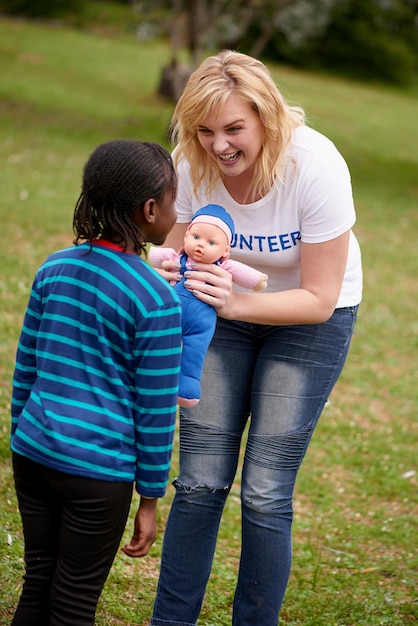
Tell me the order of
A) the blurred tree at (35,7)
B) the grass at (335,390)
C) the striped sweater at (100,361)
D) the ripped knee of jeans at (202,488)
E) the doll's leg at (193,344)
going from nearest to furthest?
the striped sweater at (100,361), the doll's leg at (193,344), the ripped knee of jeans at (202,488), the grass at (335,390), the blurred tree at (35,7)

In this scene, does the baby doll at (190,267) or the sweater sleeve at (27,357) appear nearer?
the sweater sleeve at (27,357)

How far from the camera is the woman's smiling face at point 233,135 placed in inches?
118

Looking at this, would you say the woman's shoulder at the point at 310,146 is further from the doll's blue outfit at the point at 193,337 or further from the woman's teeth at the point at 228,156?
the doll's blue outfit at the point at 193,337

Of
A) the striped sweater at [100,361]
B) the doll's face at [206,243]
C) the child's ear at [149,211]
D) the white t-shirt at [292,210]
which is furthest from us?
the white t-shirt at [292,210]

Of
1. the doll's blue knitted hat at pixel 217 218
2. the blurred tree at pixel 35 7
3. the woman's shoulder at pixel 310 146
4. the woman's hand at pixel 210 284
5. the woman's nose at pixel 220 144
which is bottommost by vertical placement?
the blurred tree at pixel 35 7

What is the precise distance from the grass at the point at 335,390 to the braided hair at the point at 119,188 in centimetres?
122

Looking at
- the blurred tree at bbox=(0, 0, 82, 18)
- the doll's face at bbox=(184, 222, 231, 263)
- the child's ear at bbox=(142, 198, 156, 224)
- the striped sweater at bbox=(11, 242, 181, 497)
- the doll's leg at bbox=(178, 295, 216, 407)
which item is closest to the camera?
the striped sweater at bbox=(11, 242, 181, 497)

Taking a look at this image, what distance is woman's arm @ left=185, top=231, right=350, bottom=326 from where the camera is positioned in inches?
121

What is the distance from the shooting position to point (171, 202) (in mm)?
2600

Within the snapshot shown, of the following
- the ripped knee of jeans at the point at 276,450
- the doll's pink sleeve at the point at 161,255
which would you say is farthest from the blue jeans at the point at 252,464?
the doll's pink sleeve at the point at 161,255

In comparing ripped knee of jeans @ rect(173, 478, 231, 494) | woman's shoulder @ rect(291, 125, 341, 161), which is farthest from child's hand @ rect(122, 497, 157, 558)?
woman's shoulder @ rect(291, 125, 341, 161)

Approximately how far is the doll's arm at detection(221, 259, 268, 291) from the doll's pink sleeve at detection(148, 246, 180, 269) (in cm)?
19

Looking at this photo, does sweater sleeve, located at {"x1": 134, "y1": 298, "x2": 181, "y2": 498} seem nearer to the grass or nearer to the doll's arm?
the doll's arm

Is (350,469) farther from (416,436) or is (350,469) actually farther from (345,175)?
(345,175)
